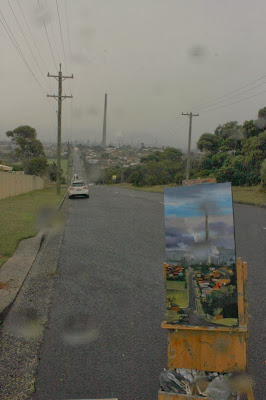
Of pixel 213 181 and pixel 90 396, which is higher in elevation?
pixel 213 181

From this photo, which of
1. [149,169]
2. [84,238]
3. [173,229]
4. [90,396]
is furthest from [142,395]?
[149,169]

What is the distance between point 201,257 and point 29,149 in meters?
57.3

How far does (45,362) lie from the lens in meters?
3.93

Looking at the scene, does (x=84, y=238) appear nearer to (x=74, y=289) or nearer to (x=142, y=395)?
(x=74, y=289)

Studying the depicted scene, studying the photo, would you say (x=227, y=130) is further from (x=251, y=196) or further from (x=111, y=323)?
(x=111, y=323)

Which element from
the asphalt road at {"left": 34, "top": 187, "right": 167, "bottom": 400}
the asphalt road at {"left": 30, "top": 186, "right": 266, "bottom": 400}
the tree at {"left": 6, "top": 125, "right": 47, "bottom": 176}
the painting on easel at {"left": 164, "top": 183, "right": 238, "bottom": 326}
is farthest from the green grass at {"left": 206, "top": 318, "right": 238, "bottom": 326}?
the tree at {"left": 6, "top": 125, "right": 47, "bottom": 176}

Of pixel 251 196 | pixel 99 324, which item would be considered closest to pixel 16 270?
pixel 99 324

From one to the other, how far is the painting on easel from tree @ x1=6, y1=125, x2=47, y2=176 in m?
54.5

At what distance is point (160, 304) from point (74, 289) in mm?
1516

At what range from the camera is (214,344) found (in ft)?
10.8

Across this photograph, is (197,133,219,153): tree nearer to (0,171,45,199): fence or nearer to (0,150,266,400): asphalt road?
(0,171,45,199): fence

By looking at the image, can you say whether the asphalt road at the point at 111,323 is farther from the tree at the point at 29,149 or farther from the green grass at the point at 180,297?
the tree at the point at 29,149

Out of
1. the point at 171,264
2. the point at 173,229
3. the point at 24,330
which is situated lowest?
the point at 24,330

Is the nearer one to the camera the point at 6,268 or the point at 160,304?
the point at 160,304
